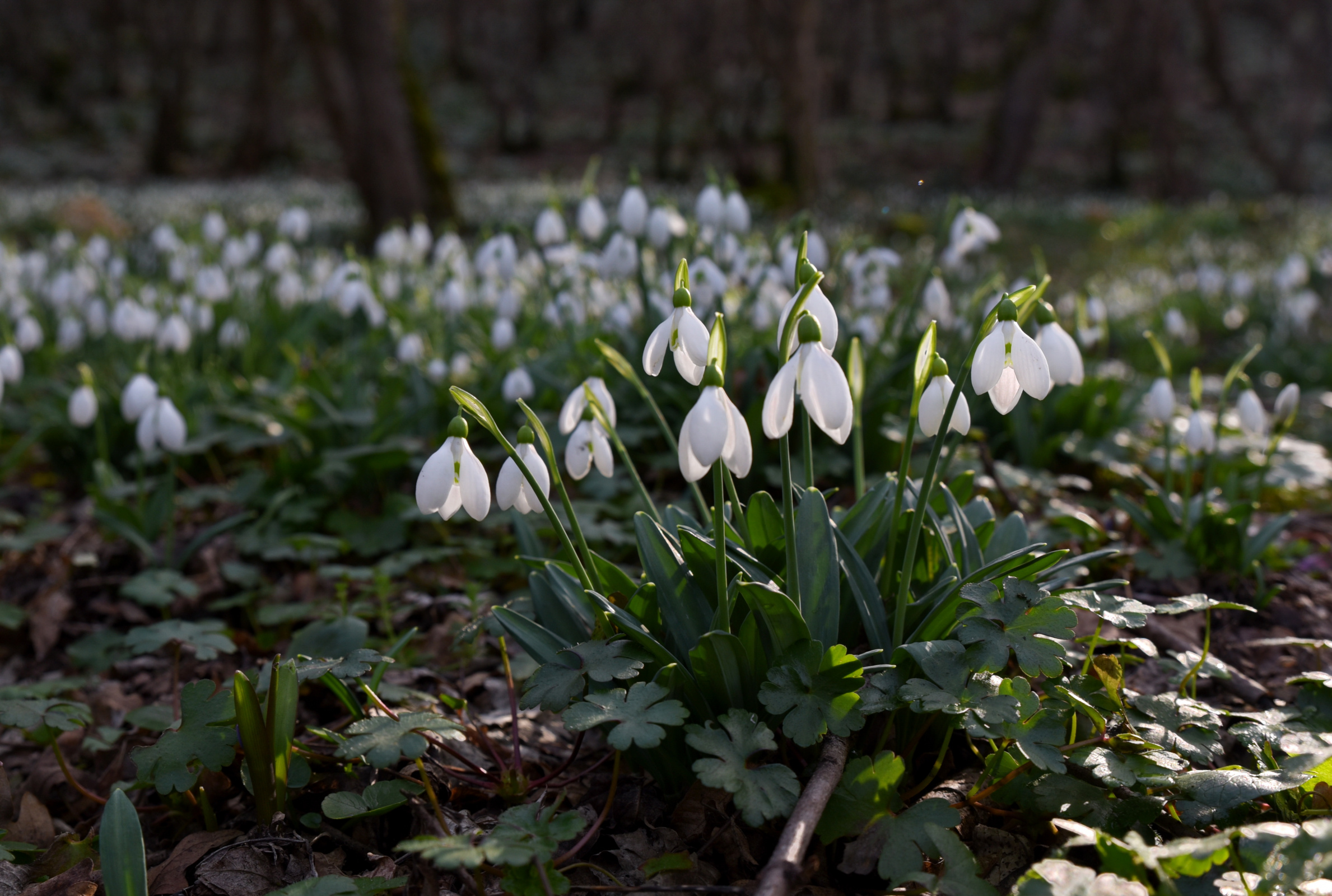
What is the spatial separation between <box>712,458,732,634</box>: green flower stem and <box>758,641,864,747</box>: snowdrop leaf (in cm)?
11

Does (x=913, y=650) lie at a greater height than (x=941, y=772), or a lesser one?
greater

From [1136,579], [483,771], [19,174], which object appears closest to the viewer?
[483,771]

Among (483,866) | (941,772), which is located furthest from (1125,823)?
(483,866)

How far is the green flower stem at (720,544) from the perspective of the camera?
132cm

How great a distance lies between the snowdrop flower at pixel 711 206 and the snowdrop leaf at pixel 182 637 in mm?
1768

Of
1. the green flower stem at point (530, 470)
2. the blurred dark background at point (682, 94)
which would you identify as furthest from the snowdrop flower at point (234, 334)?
the blurred dark background at point (682, 94)

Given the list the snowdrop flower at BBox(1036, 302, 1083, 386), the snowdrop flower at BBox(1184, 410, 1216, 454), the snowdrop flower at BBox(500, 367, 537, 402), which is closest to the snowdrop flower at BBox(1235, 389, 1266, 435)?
the snowdrop flower at BBox(1184, 410, 1216, 454)

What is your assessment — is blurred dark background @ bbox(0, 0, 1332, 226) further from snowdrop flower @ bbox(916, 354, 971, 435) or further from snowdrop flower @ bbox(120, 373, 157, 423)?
snowdrop flower @ bbox(916, 354, 971, 435)

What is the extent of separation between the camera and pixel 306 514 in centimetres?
282

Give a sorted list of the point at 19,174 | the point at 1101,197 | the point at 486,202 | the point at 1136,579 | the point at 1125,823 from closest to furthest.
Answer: the point at 1125,823
the point at 1136,579
the point at 486,202
the point at 1101,197
the point at 19,174

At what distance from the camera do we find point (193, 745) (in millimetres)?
1548

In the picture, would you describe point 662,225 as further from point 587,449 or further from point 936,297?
point 587,449

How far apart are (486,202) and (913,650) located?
12.9 meters

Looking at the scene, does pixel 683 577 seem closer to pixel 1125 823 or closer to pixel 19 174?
pixel 1125 823
